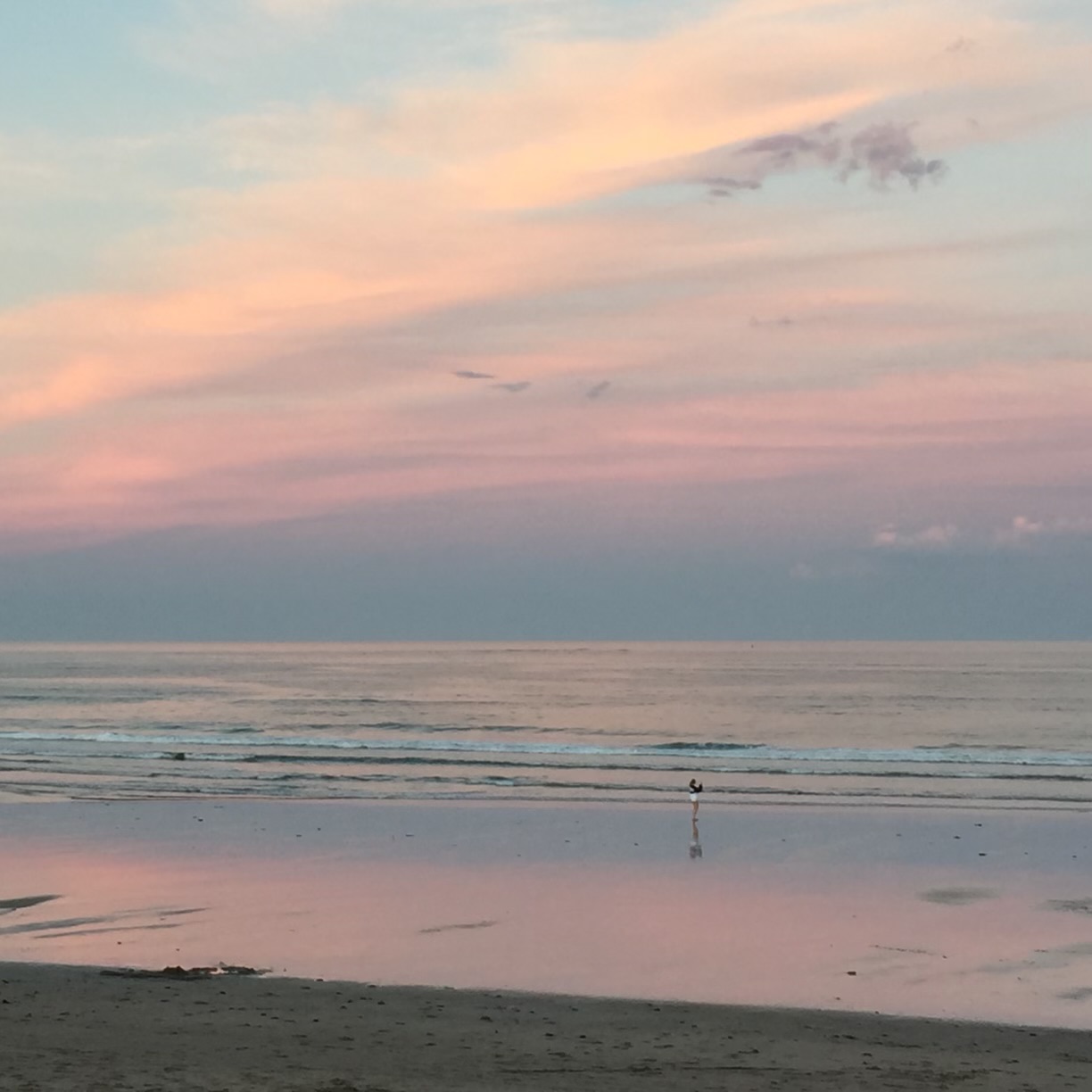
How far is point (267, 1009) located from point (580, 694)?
84.2m

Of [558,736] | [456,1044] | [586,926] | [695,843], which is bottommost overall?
[558,736]

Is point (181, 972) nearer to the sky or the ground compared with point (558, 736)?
nearer to the sky

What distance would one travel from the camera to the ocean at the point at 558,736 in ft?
129

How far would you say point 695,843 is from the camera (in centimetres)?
2650

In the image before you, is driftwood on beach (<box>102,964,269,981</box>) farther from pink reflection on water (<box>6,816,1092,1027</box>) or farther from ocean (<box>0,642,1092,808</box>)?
ocean (<box>0,642,1092,808</box>)

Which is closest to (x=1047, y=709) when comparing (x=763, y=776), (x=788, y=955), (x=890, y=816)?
(x=763, y=776)

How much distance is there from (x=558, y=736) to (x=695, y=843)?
36.4 m

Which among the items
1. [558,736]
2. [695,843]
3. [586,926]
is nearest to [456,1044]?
[586,926]

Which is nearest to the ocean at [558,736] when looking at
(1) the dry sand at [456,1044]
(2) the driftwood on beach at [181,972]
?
(2) the driftwood on beach at [181,972]

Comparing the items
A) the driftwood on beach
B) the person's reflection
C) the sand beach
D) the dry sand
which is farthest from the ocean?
the dry sand

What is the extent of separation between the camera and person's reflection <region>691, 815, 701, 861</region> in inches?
975

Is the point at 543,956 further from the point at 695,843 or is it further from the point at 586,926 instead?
the point at 695,843

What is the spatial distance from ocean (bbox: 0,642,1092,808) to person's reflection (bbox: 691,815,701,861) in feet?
23.2

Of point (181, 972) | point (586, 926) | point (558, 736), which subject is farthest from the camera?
point (558, 736)
